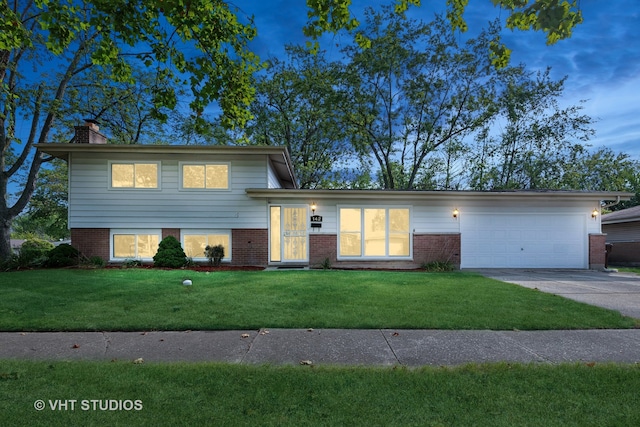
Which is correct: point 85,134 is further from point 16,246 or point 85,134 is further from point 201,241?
point 16,246

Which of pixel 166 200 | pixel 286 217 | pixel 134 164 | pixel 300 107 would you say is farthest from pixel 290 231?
pixel 300 107

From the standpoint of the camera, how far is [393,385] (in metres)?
2.80

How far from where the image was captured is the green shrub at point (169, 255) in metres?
11.2

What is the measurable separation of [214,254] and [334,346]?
8905 millimetres

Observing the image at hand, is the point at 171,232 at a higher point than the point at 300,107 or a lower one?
lower

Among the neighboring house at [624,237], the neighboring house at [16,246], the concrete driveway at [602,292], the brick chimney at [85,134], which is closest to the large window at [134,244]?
the brick chimney at [85,134]

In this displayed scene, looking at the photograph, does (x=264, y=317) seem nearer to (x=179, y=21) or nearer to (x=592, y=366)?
(x=592, y=366)

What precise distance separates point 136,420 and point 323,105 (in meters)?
22.5

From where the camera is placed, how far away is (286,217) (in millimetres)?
12422

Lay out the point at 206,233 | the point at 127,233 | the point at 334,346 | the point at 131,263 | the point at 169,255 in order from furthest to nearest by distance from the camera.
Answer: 1. the point at 206,233
2. the point at 127,233
3. the point at 131,263
4. the point at 169,255
5. the point at 334,346

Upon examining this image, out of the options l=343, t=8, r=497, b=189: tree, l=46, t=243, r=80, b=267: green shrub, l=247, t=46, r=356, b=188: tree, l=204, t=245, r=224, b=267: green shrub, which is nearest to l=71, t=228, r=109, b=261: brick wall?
l=46, t=243, r=80, b=267: green shrub

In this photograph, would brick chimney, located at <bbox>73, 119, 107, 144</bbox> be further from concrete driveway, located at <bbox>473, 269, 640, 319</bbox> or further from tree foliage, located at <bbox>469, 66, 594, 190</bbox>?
tree foliage, located at <bbox>469, 66, 594, 190</bbox>

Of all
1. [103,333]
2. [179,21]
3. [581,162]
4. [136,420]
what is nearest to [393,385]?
[136,420]

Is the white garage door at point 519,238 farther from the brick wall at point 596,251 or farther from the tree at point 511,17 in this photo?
the tree at point 511,17
